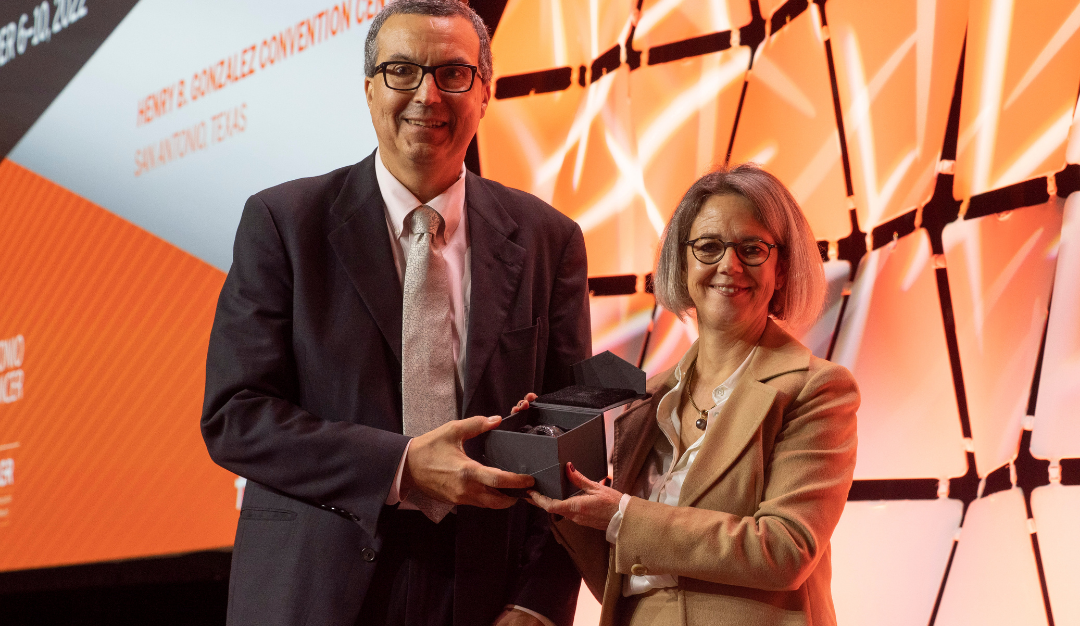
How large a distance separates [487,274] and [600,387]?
12.5 inches

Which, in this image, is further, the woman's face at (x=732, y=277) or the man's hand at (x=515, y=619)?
the man's hand at (x=515, y=619)

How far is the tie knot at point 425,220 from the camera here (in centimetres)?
173

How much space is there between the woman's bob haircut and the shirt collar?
0.42m

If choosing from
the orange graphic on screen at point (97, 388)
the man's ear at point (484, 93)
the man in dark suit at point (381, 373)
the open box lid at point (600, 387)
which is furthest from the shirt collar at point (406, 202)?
the orange graphic on screen at point (97, 388)

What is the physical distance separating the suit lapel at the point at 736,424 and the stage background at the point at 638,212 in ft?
2.97

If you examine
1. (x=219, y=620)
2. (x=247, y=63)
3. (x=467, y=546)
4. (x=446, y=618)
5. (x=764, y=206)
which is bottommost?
(x=219, y=620)

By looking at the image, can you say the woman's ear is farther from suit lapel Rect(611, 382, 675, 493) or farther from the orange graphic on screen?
the orange graphic on screen

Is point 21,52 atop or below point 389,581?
atop

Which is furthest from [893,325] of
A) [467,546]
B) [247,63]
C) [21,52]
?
[21,52]

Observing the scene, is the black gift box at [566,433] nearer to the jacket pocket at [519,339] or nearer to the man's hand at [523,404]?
the man's hand at [523,404]

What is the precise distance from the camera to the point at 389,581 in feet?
5.41

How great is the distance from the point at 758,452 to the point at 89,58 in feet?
12.0

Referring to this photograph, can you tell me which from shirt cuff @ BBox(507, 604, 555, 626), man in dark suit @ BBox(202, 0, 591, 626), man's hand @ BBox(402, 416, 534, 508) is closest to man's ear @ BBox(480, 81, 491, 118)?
man in dark suit @ BBox(202, 0, 591, 626)

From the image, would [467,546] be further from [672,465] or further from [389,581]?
[672,465]
